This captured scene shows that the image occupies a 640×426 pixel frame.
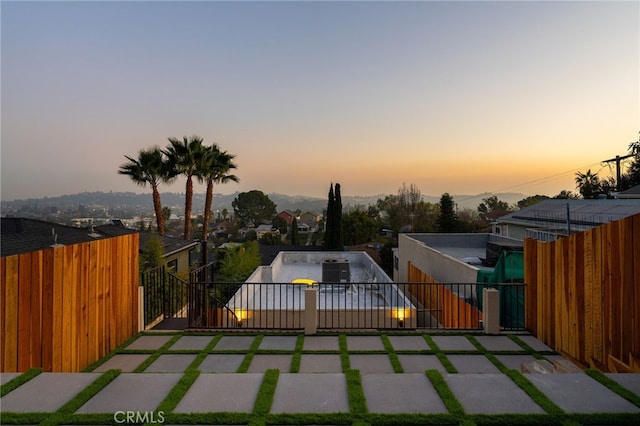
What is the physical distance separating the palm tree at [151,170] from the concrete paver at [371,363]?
14.2m

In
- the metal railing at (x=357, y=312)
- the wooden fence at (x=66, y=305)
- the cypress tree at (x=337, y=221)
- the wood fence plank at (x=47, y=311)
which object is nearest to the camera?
the wooden fence at (x=66, y=305)

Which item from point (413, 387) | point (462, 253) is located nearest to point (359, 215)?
point (462, 253)

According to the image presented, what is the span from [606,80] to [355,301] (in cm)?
1158

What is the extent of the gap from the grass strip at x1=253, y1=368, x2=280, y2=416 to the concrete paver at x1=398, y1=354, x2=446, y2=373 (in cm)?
200

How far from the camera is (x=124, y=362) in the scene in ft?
13.8

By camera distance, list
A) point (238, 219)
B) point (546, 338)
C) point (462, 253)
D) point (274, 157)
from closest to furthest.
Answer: point (546, 338)
point (462, 253)
point (274, 157)
point (238, 219)

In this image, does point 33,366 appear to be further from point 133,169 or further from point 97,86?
point 133,169

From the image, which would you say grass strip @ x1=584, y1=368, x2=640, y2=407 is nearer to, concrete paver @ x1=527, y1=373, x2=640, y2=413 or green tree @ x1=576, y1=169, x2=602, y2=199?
concrete paver @ x1=527, y1=373, x2=640, y2=413

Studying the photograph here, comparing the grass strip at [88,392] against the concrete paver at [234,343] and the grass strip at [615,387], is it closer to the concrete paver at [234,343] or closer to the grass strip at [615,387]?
the concrete paver at [234,343]

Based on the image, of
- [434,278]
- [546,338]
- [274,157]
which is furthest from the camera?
[274,157]

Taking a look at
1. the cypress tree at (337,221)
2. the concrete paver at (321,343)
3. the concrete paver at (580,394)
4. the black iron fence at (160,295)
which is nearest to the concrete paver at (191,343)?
the black iron fence at (160,295)

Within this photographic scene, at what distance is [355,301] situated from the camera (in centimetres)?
1092

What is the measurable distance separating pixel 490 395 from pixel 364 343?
2400mm

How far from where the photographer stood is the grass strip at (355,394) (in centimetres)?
234
